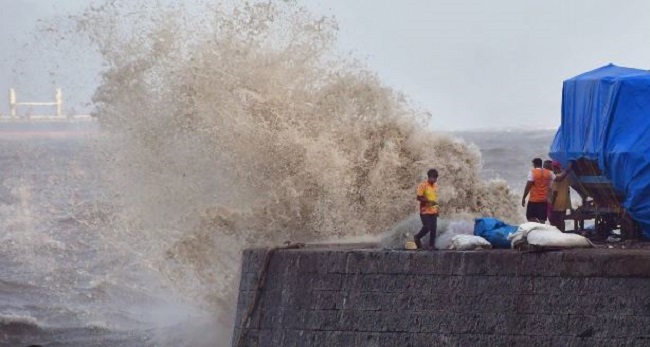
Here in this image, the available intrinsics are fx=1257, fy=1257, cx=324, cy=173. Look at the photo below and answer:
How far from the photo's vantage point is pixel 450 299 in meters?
8.54

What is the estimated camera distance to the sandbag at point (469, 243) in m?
9.02

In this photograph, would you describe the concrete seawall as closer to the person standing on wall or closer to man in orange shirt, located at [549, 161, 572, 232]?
the person standing on wall

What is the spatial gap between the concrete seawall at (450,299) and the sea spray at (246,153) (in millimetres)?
3703

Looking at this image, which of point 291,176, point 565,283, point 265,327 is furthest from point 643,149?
point 291,176

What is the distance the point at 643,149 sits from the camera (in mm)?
10180

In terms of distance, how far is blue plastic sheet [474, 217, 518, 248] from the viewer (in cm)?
920

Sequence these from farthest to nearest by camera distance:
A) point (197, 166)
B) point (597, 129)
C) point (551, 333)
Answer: point (197, 166) → point (597, 129) → point (551, 333)

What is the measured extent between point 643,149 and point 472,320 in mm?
2627

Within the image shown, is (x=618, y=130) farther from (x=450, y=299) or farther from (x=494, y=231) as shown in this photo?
(x=450, y=299)

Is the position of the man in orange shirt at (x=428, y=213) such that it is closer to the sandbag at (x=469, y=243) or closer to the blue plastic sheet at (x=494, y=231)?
the blue plastic sheet at (x=494, y=231)

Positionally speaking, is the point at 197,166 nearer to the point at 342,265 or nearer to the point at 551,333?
the point at 342,265

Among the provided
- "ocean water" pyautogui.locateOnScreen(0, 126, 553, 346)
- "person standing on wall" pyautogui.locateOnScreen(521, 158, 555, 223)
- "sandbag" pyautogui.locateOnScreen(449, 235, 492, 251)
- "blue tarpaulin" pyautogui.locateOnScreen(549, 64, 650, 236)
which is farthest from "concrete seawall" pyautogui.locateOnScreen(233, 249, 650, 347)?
"ocean water" pyautogui.locateOnScreen(0, 126, 553, 346)

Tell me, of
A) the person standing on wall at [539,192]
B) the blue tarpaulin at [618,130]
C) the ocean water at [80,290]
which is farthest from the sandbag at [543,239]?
the ocean water at [80,290]

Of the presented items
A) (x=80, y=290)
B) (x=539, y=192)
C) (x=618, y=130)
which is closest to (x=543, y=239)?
(x=618, y=130)
